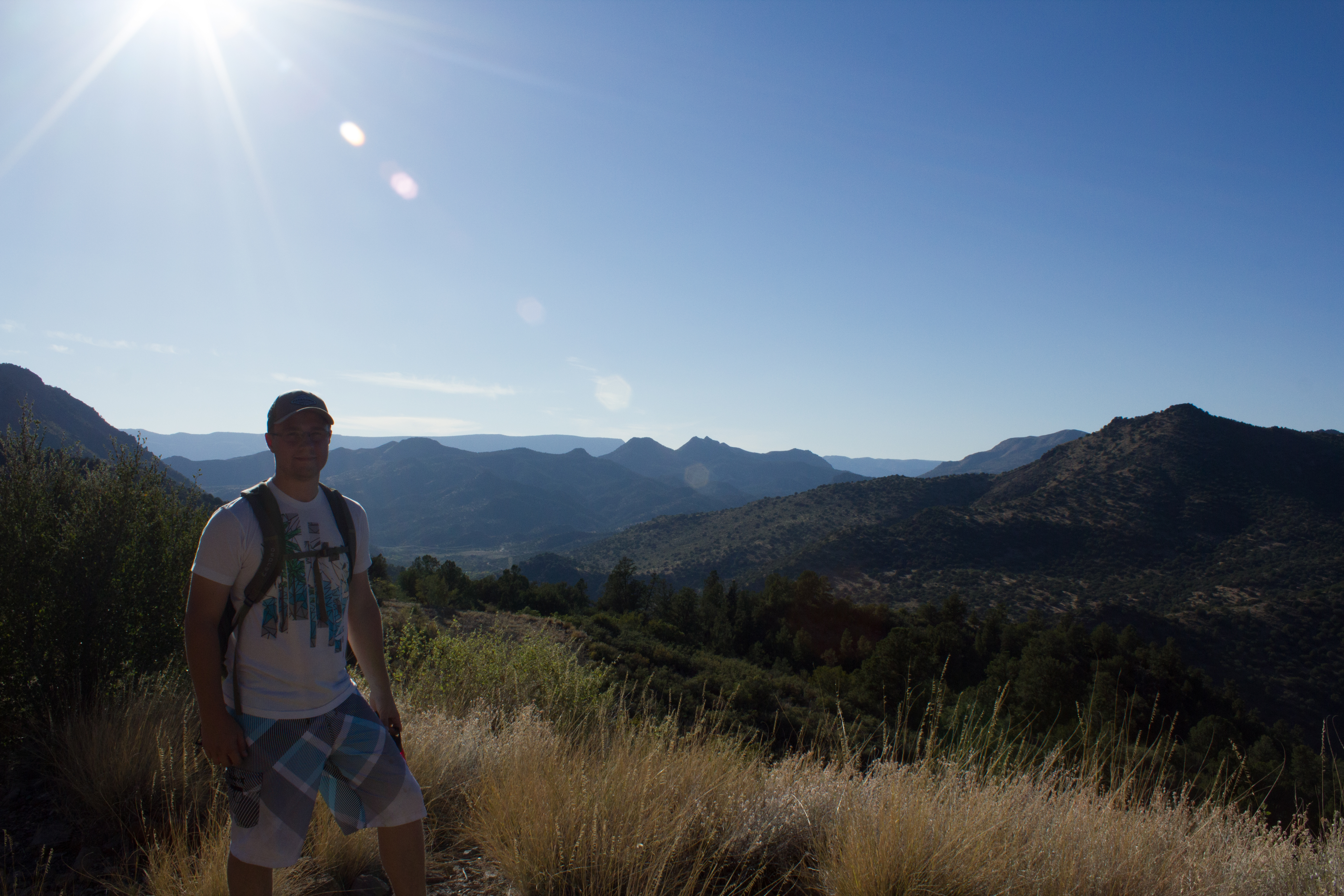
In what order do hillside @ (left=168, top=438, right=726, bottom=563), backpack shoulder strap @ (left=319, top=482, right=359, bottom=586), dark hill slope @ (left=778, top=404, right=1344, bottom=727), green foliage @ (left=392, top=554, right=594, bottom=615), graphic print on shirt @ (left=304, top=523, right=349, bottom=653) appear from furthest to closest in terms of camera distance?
hillside @ (left=168, top=438, right=726, bottom=563) → dark hill slope @ (left=778, top=404, right=1344, bottom=727) → green foliage @ (left=392, top=554, right=594, bottom=615) → backpack shoulder strap @ (left=319, top=482, right=359, bottom=586) → graphic print on shirt @ (left=304, top=523, right=349, bottom=653)

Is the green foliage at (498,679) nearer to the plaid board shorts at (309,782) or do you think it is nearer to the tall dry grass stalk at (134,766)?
the tall dry grass stalk at (134,766)

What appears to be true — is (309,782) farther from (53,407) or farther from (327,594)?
(53,407)

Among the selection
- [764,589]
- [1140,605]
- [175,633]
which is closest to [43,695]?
[175,633]

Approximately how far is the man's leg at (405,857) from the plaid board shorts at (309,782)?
0.03m

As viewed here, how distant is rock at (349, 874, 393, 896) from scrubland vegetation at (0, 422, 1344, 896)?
45mm

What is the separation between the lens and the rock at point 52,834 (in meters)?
3.08

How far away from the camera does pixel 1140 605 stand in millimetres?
40719

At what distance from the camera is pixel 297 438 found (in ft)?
7.61

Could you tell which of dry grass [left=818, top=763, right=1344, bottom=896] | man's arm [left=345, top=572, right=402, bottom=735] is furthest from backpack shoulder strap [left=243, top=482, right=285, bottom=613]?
dry grass [left=818, top=763, right=1344, bottom=896]

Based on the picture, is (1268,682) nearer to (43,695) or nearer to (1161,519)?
(1161,519)

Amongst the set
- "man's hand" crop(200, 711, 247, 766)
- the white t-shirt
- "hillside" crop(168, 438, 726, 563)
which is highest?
the white t-shirt

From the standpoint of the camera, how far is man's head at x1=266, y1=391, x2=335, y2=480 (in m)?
2.29

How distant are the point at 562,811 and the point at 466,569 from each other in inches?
4654

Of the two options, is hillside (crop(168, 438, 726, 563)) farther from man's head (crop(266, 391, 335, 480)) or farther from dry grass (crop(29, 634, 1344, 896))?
man's head (crop(266, 391, 335, 480))
